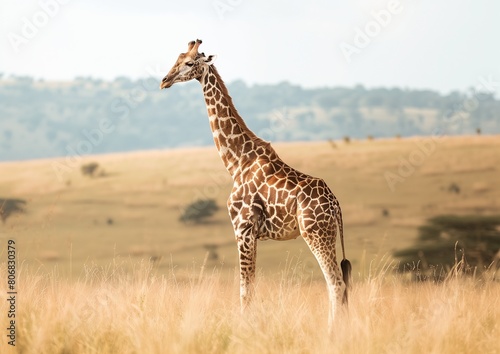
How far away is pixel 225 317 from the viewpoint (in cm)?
1055

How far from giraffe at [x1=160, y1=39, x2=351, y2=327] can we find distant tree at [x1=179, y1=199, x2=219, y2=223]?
93.6ft

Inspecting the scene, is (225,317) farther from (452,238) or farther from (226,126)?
(452,238)

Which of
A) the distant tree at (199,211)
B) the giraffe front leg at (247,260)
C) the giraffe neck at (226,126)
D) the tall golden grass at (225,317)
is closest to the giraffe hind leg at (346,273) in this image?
the tall golden grass at (225,317)

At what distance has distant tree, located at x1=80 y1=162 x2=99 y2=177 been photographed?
53062 mm

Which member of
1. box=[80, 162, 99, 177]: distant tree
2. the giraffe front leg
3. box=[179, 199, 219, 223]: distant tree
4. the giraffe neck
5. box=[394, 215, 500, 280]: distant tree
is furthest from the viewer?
box=[80, 162, 99, 177]: distant tree

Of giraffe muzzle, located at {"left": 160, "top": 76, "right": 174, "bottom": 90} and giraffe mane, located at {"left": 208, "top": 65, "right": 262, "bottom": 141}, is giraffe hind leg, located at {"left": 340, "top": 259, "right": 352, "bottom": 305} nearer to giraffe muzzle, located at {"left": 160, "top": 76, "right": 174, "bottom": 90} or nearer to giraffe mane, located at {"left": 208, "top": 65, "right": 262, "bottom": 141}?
giraffe mane, located at {"left": 208, "top": 65, "right": 262, "bottom": 141}

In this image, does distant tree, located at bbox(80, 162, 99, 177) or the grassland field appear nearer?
the grassland field

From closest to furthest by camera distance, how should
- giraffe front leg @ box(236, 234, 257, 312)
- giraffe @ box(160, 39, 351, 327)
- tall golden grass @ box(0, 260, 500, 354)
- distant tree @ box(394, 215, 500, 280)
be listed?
tall golden grass @ box(0, 260, 500, 354) → giraffe @ box(160, 39, 351, 327) → giraffe front leg @ box(236, 234, 257, 312) → distant tree @ box(394, 215, 500, 280)

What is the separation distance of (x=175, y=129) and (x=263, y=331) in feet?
565

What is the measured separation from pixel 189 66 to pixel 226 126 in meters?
1.06

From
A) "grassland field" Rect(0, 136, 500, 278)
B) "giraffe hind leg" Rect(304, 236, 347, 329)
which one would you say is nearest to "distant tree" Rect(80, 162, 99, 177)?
"grassland field" Rect(0, 136, 500, 278)

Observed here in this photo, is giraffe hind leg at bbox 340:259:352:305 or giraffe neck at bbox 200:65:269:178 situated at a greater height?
giraffe neck at bbox 200:65:269:178

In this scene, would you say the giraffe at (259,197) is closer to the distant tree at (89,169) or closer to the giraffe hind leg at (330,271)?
the giraffe hind leg at (330,271)

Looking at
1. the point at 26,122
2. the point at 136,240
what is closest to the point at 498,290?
the point at 136,240
